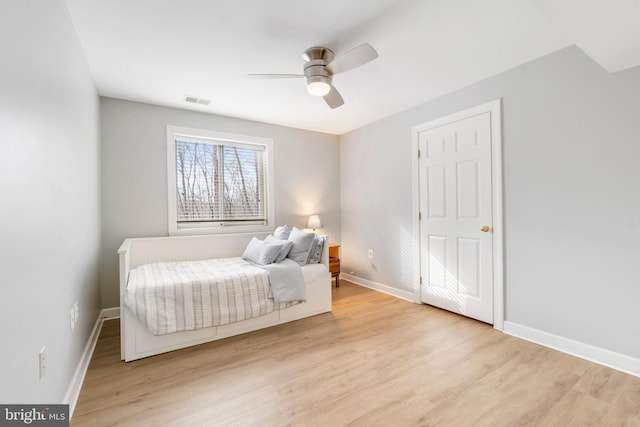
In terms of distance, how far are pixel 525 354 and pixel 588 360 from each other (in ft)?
1.38

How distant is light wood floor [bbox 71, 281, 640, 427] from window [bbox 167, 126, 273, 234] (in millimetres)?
1621

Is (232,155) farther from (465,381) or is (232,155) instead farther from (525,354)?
(525,354)

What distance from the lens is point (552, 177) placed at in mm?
2385

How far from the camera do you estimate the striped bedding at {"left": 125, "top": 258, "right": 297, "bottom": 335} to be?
225 cm

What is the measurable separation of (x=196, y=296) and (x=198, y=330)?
329mm

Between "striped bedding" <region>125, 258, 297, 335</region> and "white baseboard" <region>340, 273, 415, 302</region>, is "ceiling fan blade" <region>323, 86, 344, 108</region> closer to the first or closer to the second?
"striped bedding" <region>125, 258, 297, 335</region>

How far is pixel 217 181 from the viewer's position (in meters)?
3.92

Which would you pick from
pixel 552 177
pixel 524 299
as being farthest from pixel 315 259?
pixel 552 177

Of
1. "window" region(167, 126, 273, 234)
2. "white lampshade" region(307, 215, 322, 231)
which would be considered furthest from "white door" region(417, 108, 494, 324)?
"window" region(167, 126, 273, 234)

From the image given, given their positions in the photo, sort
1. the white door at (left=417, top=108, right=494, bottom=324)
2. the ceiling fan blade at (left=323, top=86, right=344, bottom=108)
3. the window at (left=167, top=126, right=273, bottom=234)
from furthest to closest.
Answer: the window at (left=167, top=126, right=273, bottom=234), the white door at (left=417, top=108, right=494, bottom=324), the ceiling fan blade at (left=323, top=86, right=344, bottom=108)

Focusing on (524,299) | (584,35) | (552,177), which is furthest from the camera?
(524,299)

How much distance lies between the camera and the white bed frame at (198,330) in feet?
7.35

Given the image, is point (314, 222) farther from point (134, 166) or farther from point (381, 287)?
point (134, 166)

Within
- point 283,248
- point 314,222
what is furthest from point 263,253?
point 314,222
